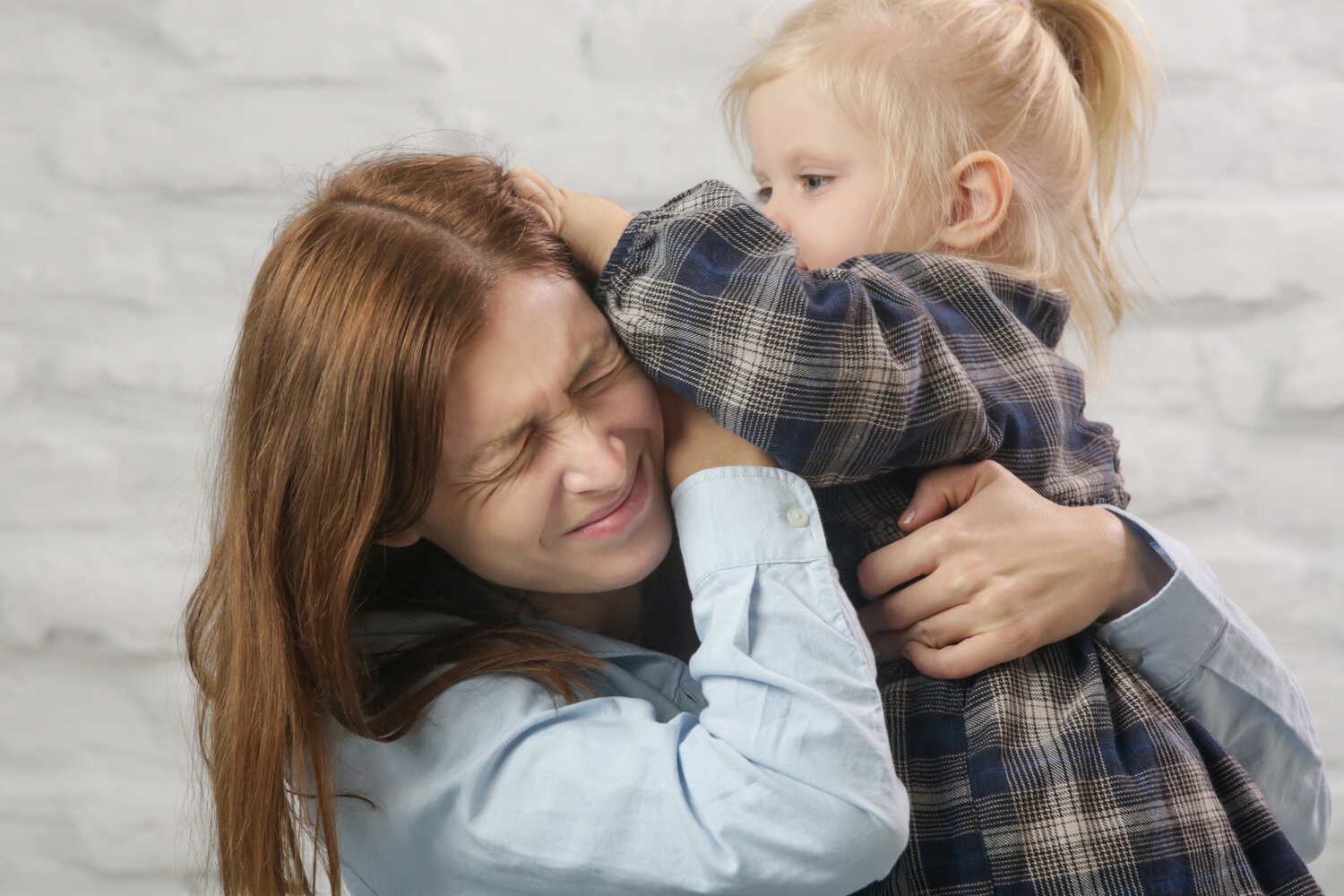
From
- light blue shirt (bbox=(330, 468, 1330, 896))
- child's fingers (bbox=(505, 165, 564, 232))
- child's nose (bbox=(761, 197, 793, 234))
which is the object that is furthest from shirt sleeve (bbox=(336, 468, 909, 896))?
child's nose (bbox=(761, 197, 793, 234))

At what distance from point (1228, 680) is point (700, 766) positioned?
1.50 feet

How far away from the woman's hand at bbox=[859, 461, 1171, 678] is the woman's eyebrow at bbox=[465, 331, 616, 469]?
27cm

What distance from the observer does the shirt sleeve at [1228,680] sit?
0.95 meters

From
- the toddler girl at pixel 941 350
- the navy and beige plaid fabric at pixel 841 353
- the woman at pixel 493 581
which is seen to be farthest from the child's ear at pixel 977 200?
the woman at pixel 493 581

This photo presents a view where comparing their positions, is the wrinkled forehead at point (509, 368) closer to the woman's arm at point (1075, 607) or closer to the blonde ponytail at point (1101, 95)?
the woman's arm at point (1075, 607)

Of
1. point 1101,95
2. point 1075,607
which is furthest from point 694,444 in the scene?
point 1101,95

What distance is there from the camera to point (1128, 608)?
980 millimetres

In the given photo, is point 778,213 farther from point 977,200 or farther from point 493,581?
point 493,581

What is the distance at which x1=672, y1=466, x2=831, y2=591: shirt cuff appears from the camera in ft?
2.77

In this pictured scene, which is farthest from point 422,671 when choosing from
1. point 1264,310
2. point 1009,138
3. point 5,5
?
point 1264,310

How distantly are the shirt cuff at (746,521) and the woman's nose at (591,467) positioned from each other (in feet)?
0.20

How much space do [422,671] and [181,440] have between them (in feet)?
2.00

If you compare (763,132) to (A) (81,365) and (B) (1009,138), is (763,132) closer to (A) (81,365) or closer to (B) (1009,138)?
(B) (1009,138)

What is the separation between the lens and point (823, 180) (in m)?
1.11
